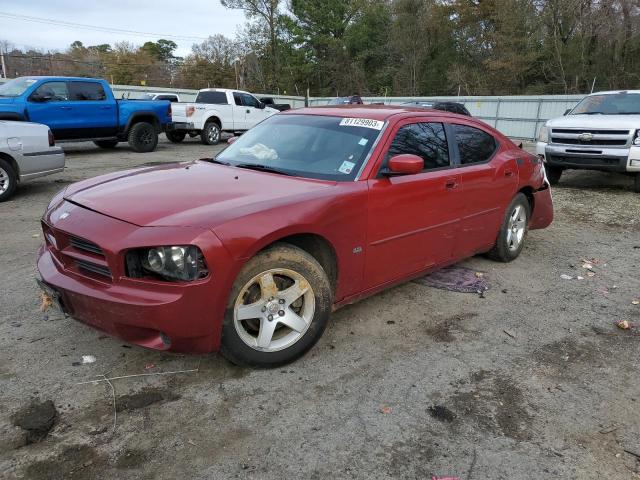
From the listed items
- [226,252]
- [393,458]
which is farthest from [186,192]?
[393,458]

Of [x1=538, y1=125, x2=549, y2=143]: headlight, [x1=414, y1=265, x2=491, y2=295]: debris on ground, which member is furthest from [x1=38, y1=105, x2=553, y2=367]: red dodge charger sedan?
[x1=538, y1=125, x2=549, y2=143]: headlight

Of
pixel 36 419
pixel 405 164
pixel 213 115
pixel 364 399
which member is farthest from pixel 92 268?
pixel 213 115

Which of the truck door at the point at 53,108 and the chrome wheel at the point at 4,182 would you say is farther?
the truck door at the point at 53,108

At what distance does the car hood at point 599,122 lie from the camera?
866 cm

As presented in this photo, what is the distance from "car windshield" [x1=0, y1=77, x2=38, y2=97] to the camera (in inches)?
452

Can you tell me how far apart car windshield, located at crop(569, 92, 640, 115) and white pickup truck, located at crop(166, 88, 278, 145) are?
9.25 meters

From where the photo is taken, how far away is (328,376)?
10.2 ft

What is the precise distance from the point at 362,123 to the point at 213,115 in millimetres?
13998

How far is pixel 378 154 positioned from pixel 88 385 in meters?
2.42

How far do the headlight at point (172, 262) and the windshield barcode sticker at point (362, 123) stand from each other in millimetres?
1821

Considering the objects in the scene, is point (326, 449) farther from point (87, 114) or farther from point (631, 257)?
point (87, 114)

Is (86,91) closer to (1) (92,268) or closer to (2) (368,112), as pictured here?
(2) (368,112)

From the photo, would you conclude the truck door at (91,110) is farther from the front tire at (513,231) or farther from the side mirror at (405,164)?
the side mirror at (405,164)

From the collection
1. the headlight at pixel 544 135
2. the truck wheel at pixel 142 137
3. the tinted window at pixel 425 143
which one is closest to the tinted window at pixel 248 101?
the truck wheel at pixel 142 137
